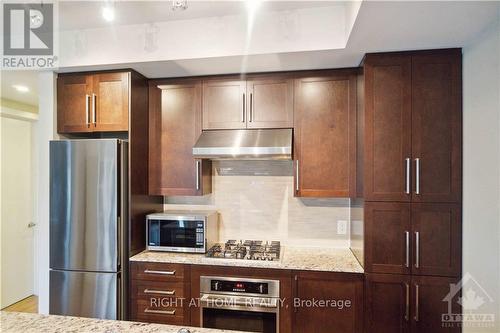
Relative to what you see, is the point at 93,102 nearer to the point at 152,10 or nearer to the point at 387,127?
the point at 152,10

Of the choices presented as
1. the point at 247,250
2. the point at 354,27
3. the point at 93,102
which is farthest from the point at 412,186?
the point at 93,102

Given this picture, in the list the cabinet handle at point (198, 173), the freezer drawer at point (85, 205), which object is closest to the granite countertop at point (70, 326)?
the freezer drawer at point (85, 205)

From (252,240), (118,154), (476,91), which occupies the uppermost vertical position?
(476,91)

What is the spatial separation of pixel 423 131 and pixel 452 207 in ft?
1.83

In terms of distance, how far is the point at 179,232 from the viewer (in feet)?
8.05

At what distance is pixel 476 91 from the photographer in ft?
5.80

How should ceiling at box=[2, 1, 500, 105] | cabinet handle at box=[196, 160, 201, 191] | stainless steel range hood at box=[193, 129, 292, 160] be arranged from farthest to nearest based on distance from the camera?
cabinet handle at box=[196, 160, 201, 191] < stainless steel range hood at box=[193, 129, 292, 160] < ceiling at box=[2, 1, 500, 105]

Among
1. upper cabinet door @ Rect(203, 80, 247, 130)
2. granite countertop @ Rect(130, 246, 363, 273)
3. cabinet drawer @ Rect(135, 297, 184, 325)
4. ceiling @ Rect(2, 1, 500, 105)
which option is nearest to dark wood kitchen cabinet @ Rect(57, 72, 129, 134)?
ceiling @ Rect(2, 1, 500, 105)

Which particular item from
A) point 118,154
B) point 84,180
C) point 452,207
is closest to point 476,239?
point 452,207

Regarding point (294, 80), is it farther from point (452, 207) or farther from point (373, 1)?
point (452, 207)

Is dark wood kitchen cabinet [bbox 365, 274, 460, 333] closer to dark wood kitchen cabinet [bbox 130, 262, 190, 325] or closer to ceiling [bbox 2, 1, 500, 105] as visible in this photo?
dark wood kitchen cabinet [bbox 130, 262, 190, 325]

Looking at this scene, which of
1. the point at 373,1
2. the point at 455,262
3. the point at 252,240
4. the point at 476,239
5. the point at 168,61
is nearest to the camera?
the point at 373,1

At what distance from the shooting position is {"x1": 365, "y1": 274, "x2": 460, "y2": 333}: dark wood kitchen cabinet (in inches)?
76.0

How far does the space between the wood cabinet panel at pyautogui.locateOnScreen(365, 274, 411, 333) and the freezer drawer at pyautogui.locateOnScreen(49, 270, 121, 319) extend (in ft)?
6.36
